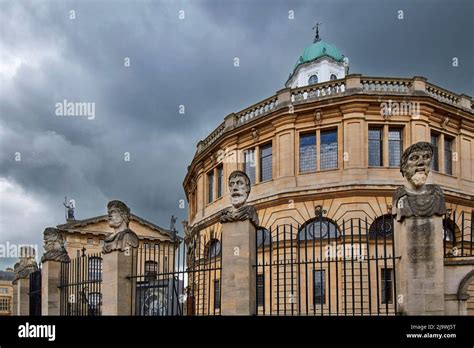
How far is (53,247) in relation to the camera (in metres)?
17.0

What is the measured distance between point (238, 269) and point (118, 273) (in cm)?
392

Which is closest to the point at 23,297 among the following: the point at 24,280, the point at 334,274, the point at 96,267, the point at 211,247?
the point at 24,280

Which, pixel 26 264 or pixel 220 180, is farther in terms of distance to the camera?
pixel 220 180

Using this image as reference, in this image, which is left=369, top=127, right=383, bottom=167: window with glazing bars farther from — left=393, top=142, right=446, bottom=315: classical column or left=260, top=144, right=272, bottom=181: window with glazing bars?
left=393, top=142, right=446, bottom=315: classical column

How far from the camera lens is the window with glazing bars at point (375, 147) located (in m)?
28.2

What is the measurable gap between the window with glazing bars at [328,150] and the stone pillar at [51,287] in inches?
632

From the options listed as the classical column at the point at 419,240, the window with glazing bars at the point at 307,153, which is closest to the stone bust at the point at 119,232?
the classical column at the point at 419,240

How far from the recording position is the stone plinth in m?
9.46

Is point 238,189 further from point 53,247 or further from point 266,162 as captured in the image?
point 266,162

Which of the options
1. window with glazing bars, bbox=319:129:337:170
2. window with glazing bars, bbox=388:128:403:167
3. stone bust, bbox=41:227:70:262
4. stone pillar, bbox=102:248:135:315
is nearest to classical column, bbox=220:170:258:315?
stone pillar, bbox=102:248:135:315

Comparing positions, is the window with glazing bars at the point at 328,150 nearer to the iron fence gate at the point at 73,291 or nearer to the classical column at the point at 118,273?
the iron fence gate at the point at 73,291
